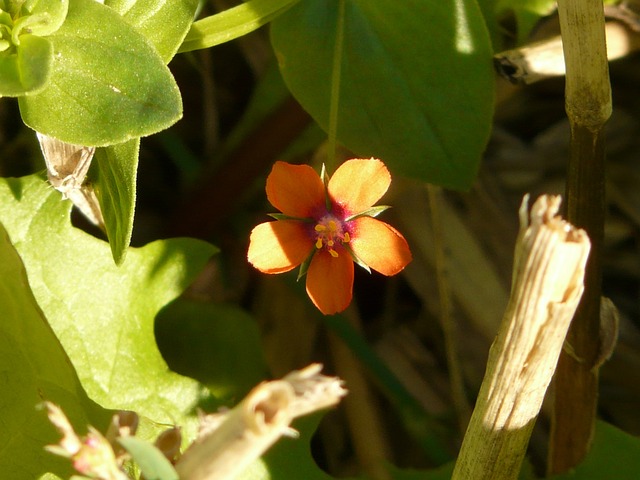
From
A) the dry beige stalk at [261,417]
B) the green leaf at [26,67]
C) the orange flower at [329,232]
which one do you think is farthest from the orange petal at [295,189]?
the dry beige stalk at [261,417]

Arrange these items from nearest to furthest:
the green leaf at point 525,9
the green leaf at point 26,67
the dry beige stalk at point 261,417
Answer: the dry beige stalk at point 261,417, the green leaf at point 26,67, the green leaf at point 525,9

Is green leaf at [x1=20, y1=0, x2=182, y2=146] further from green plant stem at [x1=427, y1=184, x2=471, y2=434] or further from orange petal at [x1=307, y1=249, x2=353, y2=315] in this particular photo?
green plant stem at [x1=427, y1=184, x2=471, y2=434]

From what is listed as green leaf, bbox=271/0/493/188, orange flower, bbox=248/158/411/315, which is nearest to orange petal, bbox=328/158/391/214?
orange flower, bbox=248/158/411/315

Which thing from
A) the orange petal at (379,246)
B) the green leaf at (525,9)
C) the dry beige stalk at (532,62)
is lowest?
the orange petal at (379,246)

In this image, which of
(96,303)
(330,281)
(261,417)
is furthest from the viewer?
(96,303)

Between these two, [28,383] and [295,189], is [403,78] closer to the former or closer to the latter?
[295,189]

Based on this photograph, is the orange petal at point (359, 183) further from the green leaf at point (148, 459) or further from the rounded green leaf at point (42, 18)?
the green leaf at point (148, 459)

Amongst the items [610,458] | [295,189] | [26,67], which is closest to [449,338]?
[610,458]

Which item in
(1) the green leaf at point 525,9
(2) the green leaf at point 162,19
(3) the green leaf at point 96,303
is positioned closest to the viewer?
(2) the green leaf at point 162,19
